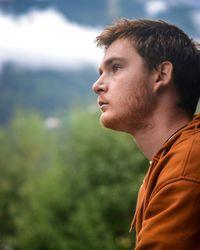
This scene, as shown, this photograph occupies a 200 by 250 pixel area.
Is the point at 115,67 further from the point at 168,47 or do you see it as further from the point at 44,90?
the point at 44,90

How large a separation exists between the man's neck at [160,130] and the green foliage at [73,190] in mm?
12345

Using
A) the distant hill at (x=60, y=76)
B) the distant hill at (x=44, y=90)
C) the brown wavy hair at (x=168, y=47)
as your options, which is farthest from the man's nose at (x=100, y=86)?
the distant hill at (x=44, y=90)

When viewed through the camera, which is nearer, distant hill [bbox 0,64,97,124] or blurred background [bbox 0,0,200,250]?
blurred background [bbox 0,0,200,250]

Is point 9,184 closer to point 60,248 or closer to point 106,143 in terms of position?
point 60,248

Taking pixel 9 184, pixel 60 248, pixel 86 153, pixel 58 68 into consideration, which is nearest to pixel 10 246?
pixel 9 184

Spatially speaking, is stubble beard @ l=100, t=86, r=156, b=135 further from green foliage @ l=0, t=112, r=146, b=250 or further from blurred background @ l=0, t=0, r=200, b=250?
green foliage @ l=0, t=112, r=146, b=250

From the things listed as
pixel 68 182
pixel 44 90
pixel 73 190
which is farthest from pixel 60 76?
pixel 73 190

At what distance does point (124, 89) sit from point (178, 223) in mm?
499

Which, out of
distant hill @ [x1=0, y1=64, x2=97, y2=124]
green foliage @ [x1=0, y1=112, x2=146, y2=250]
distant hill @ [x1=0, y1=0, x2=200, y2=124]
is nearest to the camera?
green foliage @ [x1=0, y1=112, x2=146, y2=250]

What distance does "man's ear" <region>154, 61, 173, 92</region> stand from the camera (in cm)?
158

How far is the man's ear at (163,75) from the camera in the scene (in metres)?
1.58

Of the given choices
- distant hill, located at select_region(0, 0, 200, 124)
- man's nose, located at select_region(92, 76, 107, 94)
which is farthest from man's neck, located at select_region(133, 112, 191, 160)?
distant hill, located at select_region(0, 0, 200, 124)

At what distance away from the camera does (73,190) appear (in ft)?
59.5

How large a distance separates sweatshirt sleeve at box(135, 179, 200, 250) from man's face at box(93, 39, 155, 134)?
39 centimetres
